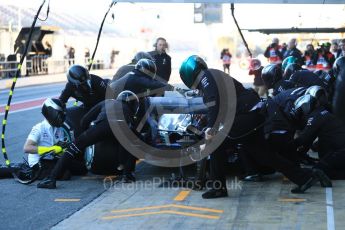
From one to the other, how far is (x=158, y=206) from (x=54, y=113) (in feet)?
7.62

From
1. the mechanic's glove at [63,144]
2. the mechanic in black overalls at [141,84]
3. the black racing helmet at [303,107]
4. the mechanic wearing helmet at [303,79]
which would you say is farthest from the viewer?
the mechanic wearing helmet at [303,79]

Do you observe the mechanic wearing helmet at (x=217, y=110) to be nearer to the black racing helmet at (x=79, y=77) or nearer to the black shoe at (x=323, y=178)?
the black shoe at (x=323, y=178)

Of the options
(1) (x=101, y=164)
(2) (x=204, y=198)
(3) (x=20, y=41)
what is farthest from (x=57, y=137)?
(3) (x=20, y=41)

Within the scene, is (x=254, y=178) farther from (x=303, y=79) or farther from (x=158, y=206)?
(x=303, y=79)

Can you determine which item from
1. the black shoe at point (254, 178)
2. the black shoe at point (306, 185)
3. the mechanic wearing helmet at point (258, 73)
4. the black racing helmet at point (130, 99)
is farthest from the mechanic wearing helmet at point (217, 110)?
the mechanic wearing helmet at point (258, 73)

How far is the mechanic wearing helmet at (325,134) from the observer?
847cm

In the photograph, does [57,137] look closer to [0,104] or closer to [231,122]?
[231,122]

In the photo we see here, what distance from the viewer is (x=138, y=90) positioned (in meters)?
9.31

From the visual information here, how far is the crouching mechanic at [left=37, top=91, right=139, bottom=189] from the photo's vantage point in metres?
8.39

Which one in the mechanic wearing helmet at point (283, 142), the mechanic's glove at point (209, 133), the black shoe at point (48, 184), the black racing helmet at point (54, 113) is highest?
the black racing helmet at point (54, 113)

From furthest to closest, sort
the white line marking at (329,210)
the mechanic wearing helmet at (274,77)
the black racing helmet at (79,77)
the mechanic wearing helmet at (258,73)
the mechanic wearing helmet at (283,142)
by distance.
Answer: the mechanic wearing helmet at (258,73)
the mechanic wearing helmet at (274,77)
the black racing helmet at (79,77)
the mechanic wearing helmet at (283,142)
the white line marking at (329,210)

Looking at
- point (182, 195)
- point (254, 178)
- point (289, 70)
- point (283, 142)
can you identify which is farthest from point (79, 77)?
point (289, 70)

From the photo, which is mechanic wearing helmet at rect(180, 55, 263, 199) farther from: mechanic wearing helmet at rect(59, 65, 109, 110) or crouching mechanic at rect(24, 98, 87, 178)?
mechanic wearing helmet at rect(59, 65, 109, 110)

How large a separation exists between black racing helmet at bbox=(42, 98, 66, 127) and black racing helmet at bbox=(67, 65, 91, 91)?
2.27 ft
